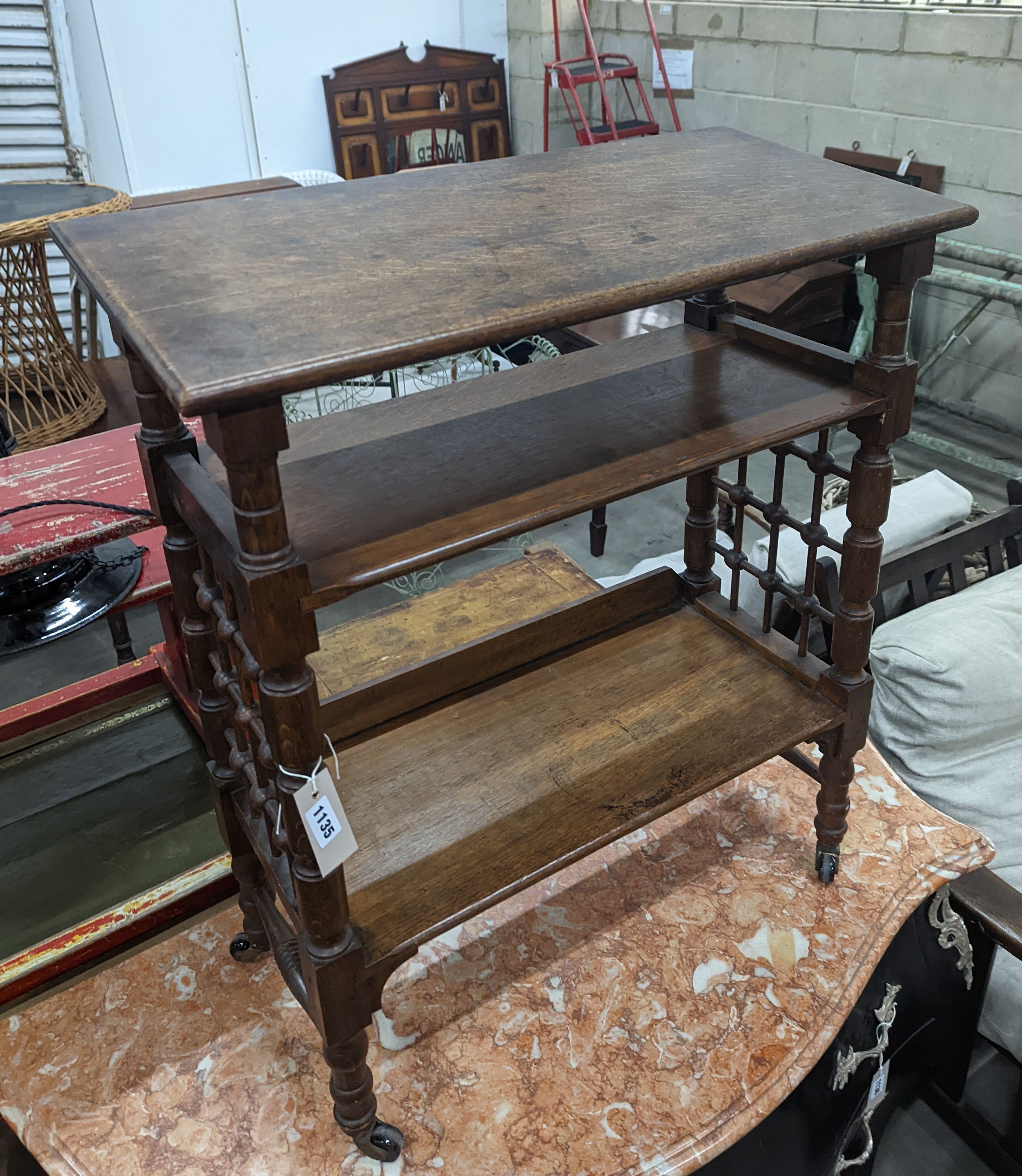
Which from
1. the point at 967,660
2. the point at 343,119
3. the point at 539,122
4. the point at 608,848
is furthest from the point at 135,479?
the point at 539,122

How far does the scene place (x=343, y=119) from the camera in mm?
5812

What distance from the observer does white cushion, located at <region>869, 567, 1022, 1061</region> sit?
203 centimetres

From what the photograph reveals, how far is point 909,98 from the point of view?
4.15m

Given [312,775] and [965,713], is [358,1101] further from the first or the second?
[965,713]

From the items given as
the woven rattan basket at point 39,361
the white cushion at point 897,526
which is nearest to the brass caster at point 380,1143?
the white cushion at point 897,526

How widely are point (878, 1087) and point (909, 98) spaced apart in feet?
13.0

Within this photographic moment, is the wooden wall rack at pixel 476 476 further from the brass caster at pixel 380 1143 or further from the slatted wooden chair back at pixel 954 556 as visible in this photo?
the slatted wooden chair back at pixel 954 556

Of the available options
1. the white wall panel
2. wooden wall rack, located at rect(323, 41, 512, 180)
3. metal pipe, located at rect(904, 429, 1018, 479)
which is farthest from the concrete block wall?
the white wall panel

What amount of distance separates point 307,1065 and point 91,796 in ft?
2.36

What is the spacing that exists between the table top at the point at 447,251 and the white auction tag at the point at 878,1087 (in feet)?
4.69

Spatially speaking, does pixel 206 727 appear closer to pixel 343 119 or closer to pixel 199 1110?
pixel 199 1110

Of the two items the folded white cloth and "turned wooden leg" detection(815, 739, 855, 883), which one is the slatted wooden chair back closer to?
the folded white cloth

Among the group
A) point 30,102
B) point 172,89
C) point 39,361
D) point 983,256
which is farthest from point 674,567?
point 172,89

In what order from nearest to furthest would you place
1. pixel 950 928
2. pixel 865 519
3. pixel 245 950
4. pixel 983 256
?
pixel 865 519 → pixel 245 950 → pixel 950 928 → pixel 983 256
